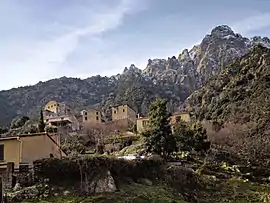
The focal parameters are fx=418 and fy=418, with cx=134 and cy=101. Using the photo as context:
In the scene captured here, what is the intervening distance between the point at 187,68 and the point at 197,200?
130668 mm

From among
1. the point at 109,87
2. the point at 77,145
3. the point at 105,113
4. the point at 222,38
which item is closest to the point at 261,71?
the point at 105,113

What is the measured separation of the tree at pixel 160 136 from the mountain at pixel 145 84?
2172 inches

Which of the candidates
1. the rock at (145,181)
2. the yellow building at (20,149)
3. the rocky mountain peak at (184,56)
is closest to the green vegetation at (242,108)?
the rock at (145,181)

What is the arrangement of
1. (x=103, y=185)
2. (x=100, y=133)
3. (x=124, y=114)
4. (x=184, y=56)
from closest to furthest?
1. (x=103, y=185)
2. (x=100, y=133)
3. (x=124, y=114)
4. (x=184, y=56)

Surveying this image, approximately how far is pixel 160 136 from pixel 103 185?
13286 millimetres

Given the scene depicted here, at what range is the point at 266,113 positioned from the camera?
55625mm

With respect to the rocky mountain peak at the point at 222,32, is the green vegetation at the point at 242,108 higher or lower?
lower

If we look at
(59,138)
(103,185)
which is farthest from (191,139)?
(103,185)

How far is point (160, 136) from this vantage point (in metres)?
36.6

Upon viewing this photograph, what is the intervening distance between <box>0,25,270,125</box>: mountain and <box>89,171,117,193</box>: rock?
223ft

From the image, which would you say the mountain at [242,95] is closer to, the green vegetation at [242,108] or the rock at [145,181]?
the green vegetation at [242,108]

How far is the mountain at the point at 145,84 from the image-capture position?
361 feet

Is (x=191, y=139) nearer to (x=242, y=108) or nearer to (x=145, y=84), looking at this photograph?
(x=242, y=108)

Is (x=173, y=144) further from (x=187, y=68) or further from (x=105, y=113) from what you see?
(x=187, y=68)
